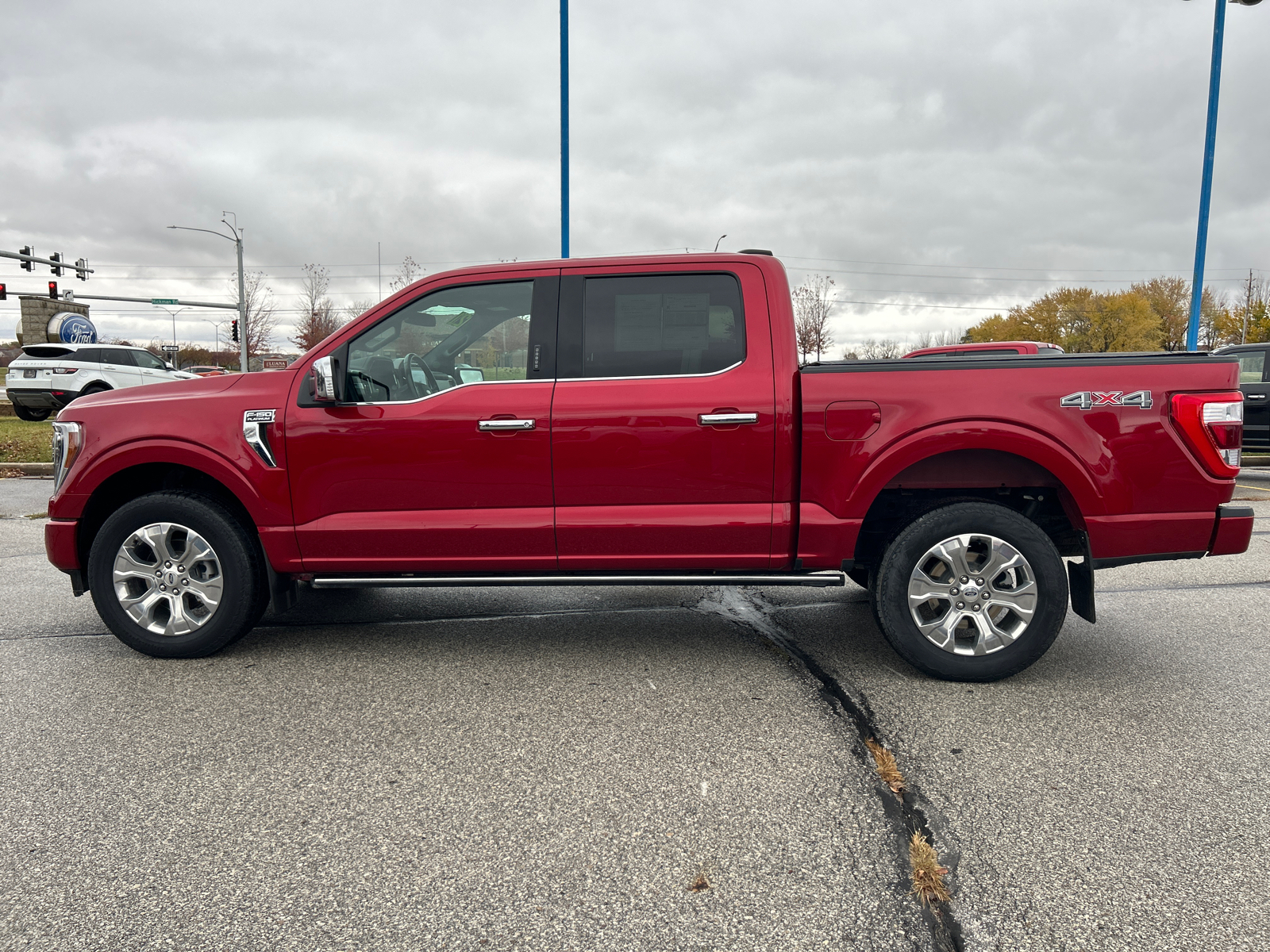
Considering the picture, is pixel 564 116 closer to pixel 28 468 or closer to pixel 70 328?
pixel 28 468

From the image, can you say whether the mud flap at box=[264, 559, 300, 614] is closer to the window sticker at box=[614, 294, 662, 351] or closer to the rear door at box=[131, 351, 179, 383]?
the window sticker at box=[614, 294, 662, 351]

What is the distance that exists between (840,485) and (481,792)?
212 cm

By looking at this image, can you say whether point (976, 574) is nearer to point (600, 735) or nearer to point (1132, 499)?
point (1132, 499)

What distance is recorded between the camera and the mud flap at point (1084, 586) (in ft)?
13.0

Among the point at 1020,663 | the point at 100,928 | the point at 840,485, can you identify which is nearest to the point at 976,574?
the point at 1020,663

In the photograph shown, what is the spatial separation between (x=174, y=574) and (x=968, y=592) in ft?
12.8

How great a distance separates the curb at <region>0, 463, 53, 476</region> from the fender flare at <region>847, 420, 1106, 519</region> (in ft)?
43.7

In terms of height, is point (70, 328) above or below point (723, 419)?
above

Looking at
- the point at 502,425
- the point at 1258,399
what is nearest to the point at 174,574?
the point at 502,425

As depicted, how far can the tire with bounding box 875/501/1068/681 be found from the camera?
3.89 meters

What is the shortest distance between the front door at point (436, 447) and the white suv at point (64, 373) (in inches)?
638

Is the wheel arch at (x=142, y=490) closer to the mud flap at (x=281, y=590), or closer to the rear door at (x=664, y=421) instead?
the mud flap at (x=281, y=590)

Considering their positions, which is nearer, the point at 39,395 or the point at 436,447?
the point at 436,447

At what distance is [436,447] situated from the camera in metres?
4.07
